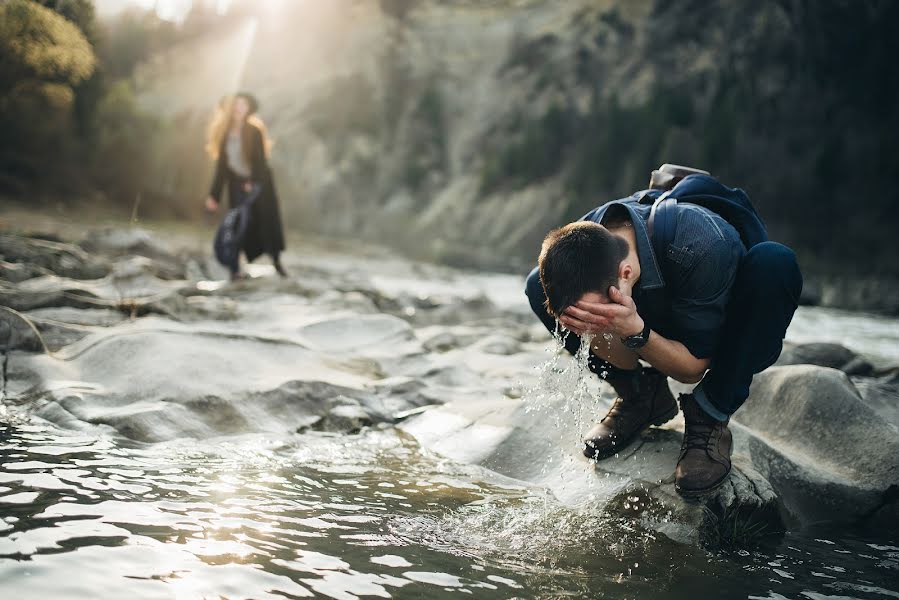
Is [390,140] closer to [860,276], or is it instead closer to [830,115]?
[830,115]

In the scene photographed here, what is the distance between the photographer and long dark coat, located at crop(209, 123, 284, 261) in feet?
32.5

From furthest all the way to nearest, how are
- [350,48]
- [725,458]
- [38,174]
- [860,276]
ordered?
[350,48]
[38,174]
[860,276]
[725,458]

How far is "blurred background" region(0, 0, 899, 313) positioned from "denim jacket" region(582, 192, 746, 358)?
60.7 feet

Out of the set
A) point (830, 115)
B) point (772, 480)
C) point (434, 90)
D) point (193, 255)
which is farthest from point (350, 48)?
point (772, 480)

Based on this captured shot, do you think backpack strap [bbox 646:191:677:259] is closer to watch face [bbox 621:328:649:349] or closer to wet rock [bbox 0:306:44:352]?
watch face [bbox 621:328:649:349]

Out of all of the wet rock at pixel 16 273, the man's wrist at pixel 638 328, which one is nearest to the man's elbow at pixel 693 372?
the man's wrist at pixel 638 328

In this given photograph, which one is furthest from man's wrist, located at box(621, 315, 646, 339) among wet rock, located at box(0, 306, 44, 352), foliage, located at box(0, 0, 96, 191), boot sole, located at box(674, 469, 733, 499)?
foliage, located at box(0, 0, 96, 191)

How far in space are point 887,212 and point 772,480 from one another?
136ft

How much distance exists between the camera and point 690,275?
294 centimetres

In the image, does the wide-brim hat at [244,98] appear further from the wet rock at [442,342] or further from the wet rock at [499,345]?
the wet rock at [499,345]

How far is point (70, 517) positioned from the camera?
8.61 ft

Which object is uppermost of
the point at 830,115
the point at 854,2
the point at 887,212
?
the point at 854,2

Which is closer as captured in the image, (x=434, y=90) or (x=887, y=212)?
(x=887, y=212)

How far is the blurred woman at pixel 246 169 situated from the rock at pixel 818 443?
7.13m
